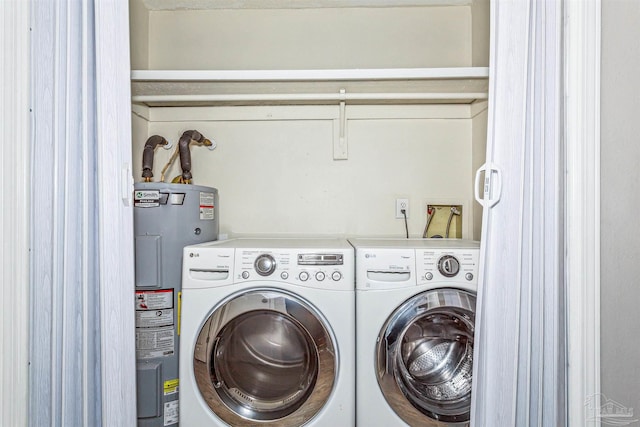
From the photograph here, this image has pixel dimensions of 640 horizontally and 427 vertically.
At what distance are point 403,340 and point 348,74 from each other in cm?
115

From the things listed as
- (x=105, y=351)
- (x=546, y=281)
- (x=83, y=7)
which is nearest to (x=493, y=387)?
(x=546, y=281)

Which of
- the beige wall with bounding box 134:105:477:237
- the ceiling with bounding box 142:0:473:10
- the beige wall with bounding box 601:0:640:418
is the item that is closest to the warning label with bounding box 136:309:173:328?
the beige wall with bounding box 134:105:477:237

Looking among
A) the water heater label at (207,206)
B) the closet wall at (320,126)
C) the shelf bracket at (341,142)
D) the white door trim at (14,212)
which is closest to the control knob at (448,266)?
the closet wall at (320,126)

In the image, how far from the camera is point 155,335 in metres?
1.62

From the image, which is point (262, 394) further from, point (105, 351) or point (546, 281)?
point (546, 281)

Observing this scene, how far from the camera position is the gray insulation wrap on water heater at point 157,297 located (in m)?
1.61

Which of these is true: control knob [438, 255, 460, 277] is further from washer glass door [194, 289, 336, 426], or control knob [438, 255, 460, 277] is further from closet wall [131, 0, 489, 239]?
closet wall [131, 0, 489, 239]

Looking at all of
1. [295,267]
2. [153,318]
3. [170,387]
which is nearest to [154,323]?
[153,318]

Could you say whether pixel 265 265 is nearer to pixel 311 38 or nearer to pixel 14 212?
pixel 14 212

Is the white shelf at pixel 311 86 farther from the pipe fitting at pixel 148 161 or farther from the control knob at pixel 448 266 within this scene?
the control knob at pixel 448 266

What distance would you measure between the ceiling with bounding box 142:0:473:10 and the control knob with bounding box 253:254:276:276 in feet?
4.97

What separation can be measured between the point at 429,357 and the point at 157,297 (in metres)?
1.15

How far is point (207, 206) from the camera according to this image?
6.15 feet

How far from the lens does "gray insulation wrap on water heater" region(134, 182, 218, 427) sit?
161 cm
